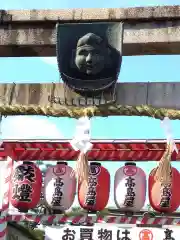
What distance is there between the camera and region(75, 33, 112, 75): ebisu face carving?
553 centimetres

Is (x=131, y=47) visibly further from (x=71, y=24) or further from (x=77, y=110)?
(x=77, y=110)

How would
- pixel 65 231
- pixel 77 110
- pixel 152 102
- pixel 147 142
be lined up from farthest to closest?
pixel 147 142 → pixel 65 231 → pixel 152 102 → pixel 77 110

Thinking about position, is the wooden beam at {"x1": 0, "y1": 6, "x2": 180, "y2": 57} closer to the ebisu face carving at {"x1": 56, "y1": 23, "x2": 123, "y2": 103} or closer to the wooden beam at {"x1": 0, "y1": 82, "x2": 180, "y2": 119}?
the ebisu face carving at {"x1": 56, "y1": 23, "x2": 123, "y2": 103}

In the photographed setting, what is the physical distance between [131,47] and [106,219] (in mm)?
2400

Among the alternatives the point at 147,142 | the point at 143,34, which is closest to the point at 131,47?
the point at 143,34

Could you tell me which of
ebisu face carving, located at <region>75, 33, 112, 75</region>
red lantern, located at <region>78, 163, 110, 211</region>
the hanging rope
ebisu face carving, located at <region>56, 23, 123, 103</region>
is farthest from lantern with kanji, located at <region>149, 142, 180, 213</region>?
the hanging rope

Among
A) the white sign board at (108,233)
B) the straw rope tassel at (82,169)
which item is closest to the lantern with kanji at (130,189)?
the white sign board at (108,233)

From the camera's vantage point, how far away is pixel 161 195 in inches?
257

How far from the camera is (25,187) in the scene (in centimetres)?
679

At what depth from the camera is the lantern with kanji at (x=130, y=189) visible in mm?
6617

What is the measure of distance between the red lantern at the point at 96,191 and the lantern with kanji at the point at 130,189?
149mm

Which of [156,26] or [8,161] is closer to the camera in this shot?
[156,26]

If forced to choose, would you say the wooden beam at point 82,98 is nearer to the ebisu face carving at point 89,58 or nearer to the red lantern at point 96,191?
the ebisu face carving at point 89,58

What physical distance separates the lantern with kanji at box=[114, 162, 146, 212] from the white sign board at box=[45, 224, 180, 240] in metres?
0.37
